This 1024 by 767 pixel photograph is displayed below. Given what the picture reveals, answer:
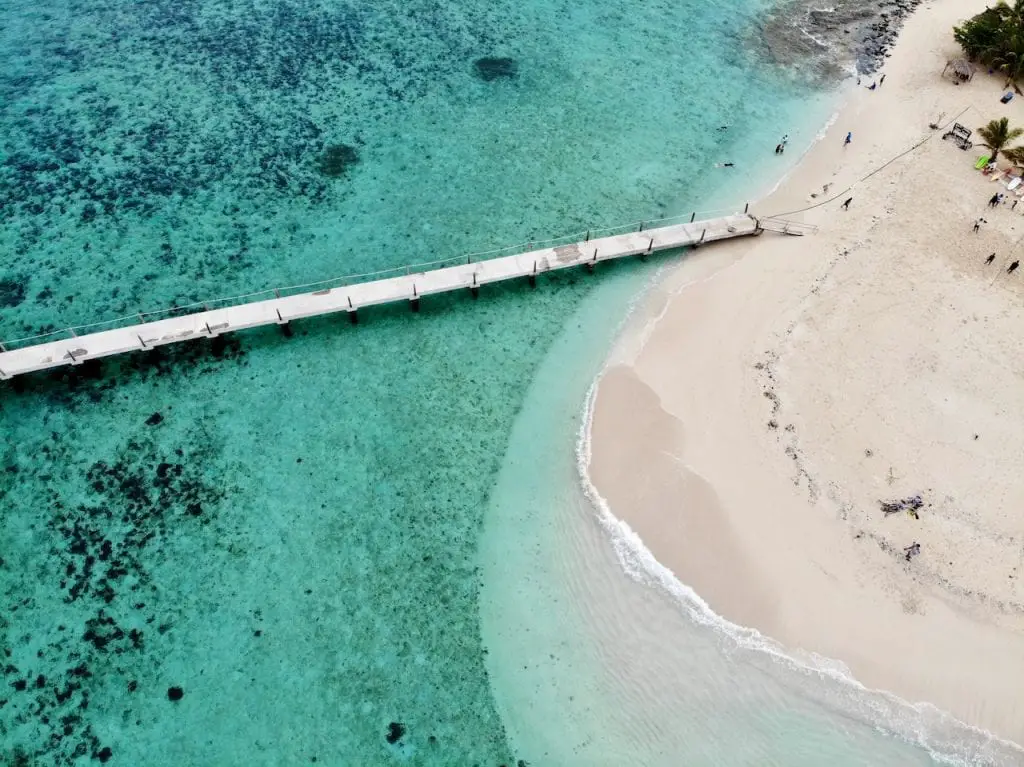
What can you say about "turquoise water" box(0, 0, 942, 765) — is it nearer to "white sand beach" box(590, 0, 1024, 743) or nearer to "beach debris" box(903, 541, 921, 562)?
"white sand beach" box(590, 0, 1024, 743)

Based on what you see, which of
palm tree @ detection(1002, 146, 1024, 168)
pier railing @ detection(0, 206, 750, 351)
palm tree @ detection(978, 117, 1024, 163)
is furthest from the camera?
palm tree @ detection(978, 117, 1024, 163)

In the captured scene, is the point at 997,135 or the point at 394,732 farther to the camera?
the point at 997,135

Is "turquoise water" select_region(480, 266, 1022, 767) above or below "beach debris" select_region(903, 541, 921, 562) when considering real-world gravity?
below

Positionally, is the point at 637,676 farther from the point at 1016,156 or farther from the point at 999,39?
the point at 999,39

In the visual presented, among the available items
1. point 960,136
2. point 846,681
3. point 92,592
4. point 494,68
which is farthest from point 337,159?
point 960,136

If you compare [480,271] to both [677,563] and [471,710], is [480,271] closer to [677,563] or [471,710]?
[677,563]

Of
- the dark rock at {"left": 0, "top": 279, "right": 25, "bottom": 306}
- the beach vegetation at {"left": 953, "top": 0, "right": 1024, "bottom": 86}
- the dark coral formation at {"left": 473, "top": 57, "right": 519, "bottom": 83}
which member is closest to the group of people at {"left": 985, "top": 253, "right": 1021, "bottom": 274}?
the beach vegetation at {"left": 953, "top": 0, "right": 1024, "bottom": 86}
